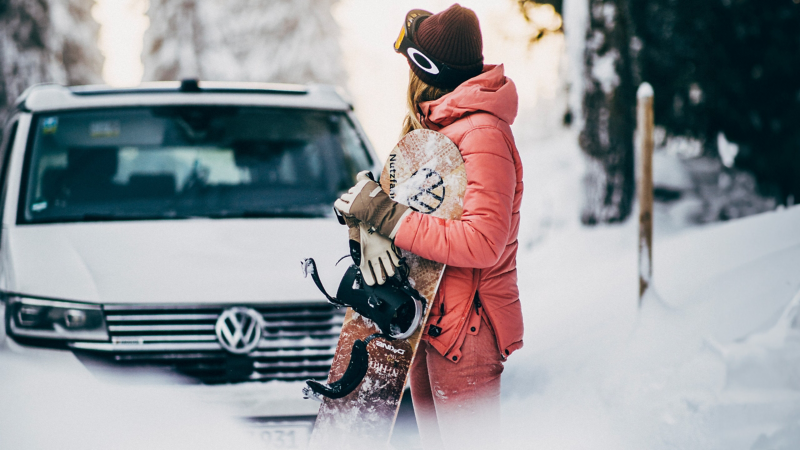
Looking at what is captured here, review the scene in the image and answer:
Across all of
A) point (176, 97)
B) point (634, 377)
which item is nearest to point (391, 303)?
point (634, 377)

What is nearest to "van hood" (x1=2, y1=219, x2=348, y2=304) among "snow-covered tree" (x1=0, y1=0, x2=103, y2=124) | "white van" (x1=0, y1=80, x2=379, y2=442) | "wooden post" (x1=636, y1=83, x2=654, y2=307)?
"white van" (x1=0, y1=80, x2=379, y2=442)

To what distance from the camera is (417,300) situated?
184 centimetres

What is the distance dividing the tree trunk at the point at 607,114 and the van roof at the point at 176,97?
4198 millimetres

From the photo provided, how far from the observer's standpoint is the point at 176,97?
375cm

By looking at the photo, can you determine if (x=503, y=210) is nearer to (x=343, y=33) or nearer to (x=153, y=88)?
(x=153, y=88)

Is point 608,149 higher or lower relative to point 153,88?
lower

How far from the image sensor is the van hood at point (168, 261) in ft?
8.75

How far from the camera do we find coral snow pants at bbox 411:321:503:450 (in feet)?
6.21

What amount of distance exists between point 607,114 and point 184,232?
5491 millimetres

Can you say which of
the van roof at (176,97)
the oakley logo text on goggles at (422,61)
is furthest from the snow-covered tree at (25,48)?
the oakley logo text on goggles at (422,61)

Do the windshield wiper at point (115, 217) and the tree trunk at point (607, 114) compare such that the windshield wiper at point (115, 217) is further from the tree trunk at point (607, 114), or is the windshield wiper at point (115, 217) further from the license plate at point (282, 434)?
the tree trunk at point (607, 114)

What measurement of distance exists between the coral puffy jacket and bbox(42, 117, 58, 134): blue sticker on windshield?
2.54 m

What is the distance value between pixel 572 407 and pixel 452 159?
2029 mm

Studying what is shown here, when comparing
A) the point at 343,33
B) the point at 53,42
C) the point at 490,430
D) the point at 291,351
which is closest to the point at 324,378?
the point at 291,351
